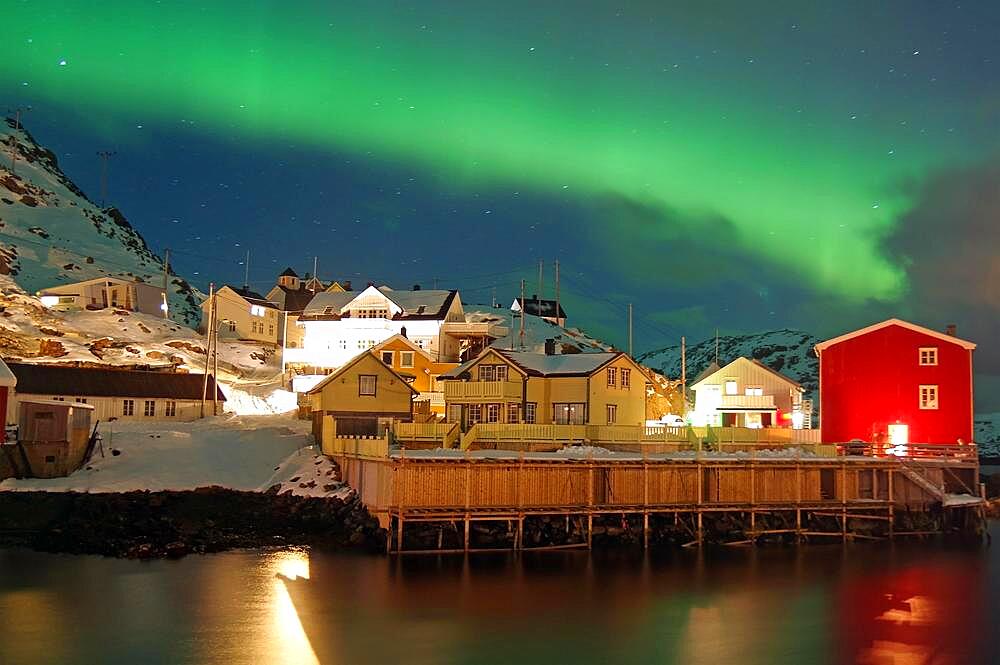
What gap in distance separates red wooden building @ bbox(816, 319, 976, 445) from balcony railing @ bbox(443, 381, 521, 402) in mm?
20214

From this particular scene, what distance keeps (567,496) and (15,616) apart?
854 inches

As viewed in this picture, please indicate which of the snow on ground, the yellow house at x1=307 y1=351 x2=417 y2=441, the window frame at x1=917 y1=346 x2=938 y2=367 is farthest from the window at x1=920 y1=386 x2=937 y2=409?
the snow on ground

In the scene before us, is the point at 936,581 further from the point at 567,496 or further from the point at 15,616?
the point at 15,616

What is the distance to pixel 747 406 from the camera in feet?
241

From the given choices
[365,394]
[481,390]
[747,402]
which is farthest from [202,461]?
[747,402]

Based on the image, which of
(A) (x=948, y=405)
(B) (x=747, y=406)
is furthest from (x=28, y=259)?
(A) (x=948, y=405)

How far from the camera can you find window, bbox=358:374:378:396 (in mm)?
57812

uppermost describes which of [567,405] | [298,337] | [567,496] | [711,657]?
[298,337]

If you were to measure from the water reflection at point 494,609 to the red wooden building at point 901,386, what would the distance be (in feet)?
51.7

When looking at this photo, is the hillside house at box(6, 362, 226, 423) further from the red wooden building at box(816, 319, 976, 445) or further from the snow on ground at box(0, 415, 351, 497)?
the red wooden building at box(816, 319, 976, 445)

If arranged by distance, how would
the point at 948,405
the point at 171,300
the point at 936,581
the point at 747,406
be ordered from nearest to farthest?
1. the point at 936,581
2. the point at 948,405
3. the point at 747,406
4. the point at 171,300

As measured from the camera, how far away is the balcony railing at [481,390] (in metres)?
58.0

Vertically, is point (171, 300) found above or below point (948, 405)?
above

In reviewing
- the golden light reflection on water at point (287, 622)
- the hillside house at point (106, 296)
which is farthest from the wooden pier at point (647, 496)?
the hillside house at point (106, 296)
